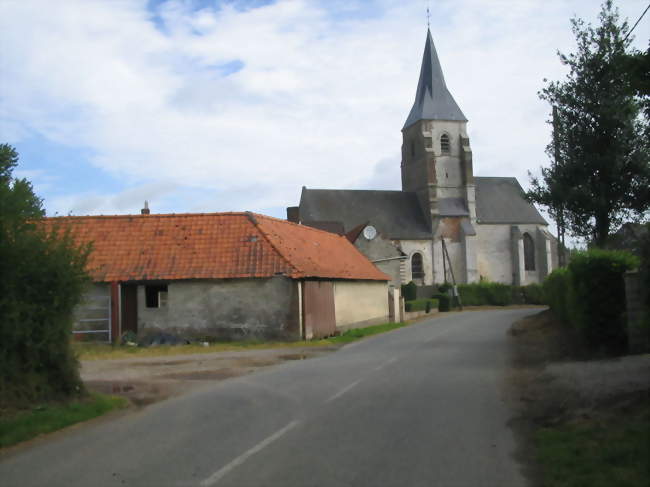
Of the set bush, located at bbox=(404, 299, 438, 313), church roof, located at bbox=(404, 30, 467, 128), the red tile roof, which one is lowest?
bush, located at bbox=(404, 299, 438, 313)

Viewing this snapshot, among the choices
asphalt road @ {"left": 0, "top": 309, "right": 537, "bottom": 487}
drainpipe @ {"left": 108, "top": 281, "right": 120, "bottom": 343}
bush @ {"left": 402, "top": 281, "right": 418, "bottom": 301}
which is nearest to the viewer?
asphalt road @ {"left": 0, "top": 309, "right": 537, "bottom": 487}

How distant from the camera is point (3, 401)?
9438 millimetres

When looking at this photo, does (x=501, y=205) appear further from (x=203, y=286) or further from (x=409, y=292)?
(x=203, y=286)

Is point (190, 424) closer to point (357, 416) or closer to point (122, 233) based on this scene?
point (357, 416)

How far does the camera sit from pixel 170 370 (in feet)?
50.3

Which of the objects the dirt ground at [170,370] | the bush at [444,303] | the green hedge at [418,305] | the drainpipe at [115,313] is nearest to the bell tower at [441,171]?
the bush at [444,303]

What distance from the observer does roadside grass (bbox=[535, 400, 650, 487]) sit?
561 centimetres

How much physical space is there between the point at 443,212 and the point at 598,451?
6033 centimetres

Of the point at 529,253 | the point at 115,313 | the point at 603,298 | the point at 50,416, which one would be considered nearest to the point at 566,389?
the point at 603,298

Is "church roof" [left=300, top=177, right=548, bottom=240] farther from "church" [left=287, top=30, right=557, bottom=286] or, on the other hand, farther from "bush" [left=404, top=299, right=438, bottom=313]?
→ "bush" [left=404, top=299, right=438, bottom=313]

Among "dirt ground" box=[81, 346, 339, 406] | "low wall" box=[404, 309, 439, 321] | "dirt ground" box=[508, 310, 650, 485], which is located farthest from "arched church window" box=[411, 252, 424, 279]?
"dirt ground" box=[508, 310, 650, 485]

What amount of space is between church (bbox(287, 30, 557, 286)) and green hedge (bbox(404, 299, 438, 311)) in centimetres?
1078

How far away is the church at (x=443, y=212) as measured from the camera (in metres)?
64.4

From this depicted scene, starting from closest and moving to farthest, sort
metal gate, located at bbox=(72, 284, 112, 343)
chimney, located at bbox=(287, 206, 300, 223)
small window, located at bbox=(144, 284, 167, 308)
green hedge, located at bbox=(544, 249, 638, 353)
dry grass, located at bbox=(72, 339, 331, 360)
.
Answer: green hedge, located at bbox=(544, 249, 638, 353), dry grass, located at bbox=(72, 339, 331, 360), metal gate, located at bbox=(72, 284, 112, 343), small window, located at bbox=(144, 284, 167, 308), chimney, located at bbox=(287, 206, 300, 223)
